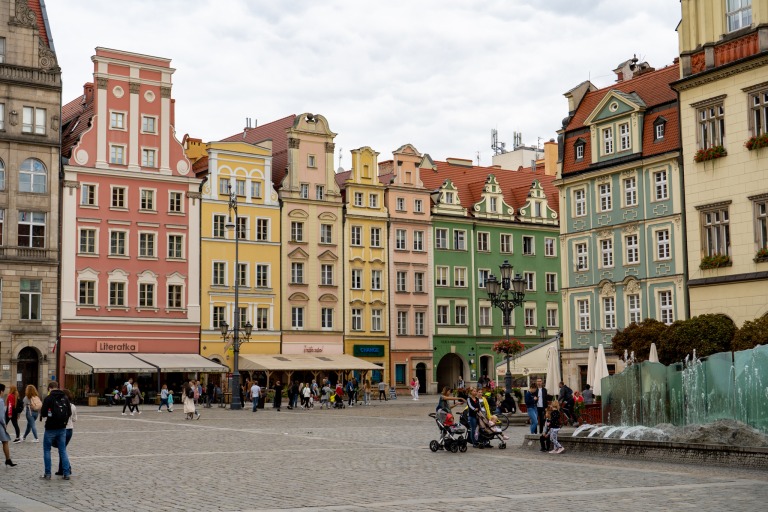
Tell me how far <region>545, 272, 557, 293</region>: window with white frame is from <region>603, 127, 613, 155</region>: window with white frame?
26555mm

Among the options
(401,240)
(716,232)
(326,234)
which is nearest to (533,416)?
(716,232)

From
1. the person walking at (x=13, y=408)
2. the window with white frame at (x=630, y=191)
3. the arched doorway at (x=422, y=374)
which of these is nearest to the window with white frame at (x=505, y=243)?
the arched doorway at (x=422, y=374)

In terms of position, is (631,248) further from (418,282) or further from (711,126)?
(418,282)

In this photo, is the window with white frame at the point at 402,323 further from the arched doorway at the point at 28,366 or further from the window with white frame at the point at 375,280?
the arched doorway at the point at 28,366

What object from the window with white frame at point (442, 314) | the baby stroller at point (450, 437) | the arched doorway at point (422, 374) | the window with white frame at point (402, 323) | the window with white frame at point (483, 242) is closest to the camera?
the baby stroller at point (450, 437)

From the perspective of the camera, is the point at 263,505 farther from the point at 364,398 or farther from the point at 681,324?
the point at 364,398

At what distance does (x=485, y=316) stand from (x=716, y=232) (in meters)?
35.3

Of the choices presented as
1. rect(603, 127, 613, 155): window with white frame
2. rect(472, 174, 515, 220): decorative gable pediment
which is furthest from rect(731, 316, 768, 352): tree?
rect(472, 174, 515, 220): decorative gable pediment

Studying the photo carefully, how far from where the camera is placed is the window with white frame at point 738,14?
3762 cm

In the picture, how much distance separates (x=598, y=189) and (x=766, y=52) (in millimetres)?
15290

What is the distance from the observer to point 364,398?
5581 centimetres

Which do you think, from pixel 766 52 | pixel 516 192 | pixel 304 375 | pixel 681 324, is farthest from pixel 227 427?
pixel 516 192

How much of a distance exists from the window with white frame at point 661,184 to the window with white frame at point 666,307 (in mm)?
4409

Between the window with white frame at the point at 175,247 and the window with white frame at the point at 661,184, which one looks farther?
the window with white frame at the point at 175,247
